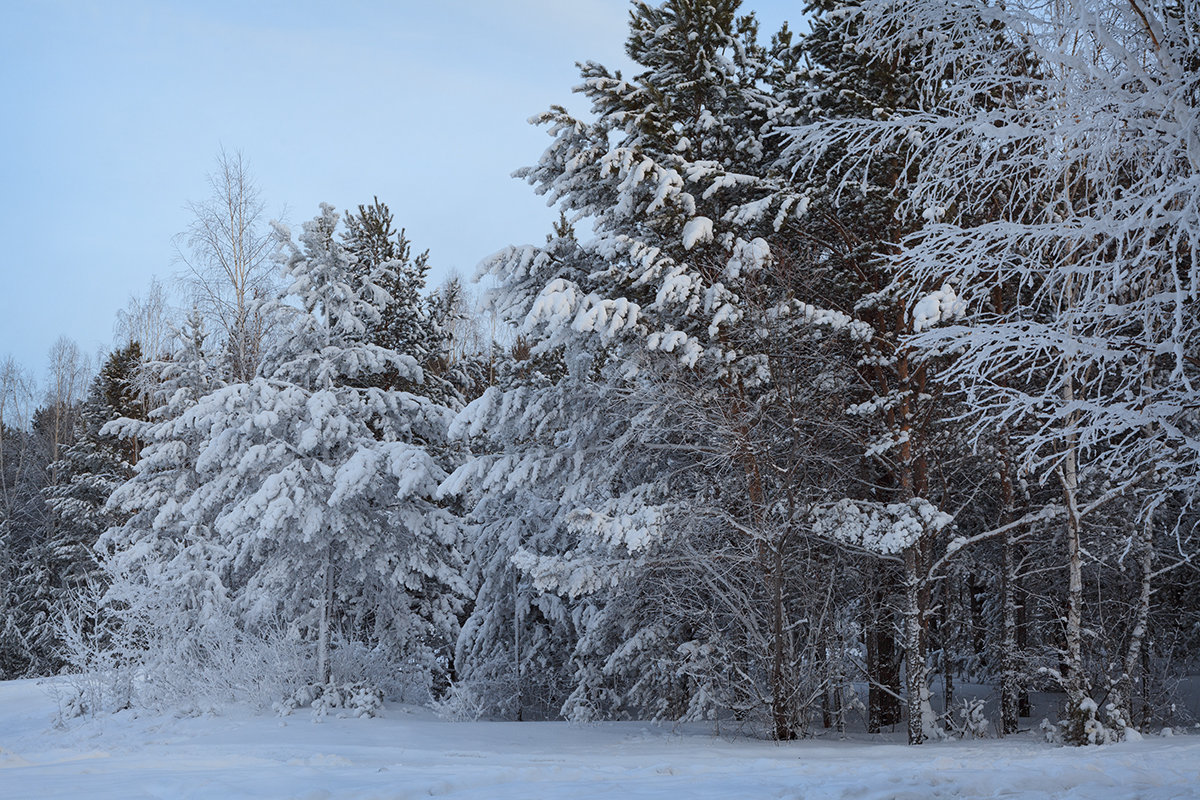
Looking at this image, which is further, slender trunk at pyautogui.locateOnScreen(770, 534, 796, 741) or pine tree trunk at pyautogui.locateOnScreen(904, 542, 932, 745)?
pine tree trunk at pyautogui.locateOnScreen(904, 542, 932, 745)

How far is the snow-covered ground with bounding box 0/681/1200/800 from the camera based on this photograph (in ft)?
22.7

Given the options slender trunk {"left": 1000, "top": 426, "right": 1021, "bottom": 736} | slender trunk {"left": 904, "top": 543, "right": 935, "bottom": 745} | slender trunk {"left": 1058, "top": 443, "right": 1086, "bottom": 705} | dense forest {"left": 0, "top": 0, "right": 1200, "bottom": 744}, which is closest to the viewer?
slender trunk {"left": 1058, "top": 443, "right": 1086, "bottom": 705}

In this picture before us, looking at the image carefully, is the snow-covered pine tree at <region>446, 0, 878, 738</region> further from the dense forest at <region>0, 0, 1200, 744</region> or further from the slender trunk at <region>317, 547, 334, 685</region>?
the slender trunk at <region>317, 547, 334, 685</region>

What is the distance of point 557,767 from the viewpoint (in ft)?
27.7

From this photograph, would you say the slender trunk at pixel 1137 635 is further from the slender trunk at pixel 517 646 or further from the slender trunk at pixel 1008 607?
the slender trunk at pixel 517 646

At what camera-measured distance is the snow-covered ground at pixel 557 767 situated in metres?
6.93

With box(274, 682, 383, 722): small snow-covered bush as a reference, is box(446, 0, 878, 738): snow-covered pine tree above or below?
above

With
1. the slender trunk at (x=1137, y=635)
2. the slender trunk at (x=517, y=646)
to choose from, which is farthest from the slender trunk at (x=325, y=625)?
the slender trunk at (x=1137, y=635)

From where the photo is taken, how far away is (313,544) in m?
15.6

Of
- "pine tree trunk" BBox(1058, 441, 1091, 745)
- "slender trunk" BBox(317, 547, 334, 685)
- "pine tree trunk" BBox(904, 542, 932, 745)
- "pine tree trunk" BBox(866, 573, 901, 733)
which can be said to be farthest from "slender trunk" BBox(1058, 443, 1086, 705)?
"slender trunk" BBox(317, 547, 334, 685)

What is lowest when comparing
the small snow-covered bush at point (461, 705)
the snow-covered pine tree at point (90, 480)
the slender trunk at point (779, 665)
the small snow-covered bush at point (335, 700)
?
the small snow-covered bush at point (461, 705)

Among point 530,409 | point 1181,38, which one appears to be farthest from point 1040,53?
point 530,409

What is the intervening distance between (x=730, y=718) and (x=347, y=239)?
13.6m

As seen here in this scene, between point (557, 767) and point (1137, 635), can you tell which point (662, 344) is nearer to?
point (557, 767)
